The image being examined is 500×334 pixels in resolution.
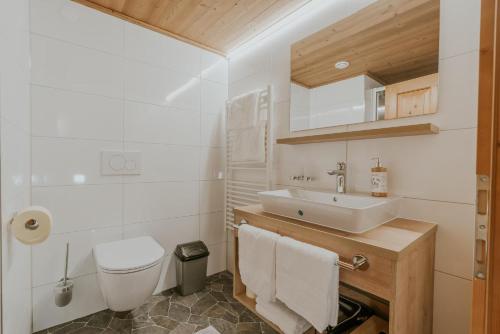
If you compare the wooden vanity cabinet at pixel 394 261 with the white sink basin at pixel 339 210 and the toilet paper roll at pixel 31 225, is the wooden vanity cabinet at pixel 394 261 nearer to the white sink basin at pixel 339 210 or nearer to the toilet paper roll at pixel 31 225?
the white sink basin at pixel 339 210

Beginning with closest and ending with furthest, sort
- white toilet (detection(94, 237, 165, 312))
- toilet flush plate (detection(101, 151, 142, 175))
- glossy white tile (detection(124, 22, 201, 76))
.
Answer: white toilet (detection(94, 237, 165, 312)) < toilet flush plate (detection(101, 151, 142, 175)) < glossy white tile (detection(124, 22, 201, 76))

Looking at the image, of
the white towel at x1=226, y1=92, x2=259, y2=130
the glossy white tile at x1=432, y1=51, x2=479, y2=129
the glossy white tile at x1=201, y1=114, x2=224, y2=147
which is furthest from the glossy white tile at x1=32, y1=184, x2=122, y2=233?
the glossy white tile at x1=432, y1=51, x2=479, y2=129

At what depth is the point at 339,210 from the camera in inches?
38.4

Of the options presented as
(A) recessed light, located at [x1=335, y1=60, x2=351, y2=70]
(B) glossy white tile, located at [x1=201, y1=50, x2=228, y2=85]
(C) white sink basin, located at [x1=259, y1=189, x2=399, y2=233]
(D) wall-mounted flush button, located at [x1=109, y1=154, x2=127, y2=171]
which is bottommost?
(C) white sink basin, located at [x1=259, y1=189, x2=399, y2=233]

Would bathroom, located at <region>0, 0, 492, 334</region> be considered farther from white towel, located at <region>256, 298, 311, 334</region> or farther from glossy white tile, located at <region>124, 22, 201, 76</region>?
white towel, located at <region>256, 298, 311, 334</region>

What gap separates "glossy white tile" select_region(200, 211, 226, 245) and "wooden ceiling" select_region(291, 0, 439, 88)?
1.46m

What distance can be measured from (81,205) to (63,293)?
1.79ft

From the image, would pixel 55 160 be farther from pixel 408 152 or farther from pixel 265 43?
pixel 408 152

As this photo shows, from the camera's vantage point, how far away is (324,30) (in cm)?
153

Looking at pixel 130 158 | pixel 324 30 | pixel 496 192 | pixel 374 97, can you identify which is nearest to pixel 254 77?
pixel 324 30

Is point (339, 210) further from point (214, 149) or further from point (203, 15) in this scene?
point (203, 15)

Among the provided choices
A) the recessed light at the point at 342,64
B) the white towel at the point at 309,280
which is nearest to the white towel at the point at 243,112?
the recessed light at the point at 342,64

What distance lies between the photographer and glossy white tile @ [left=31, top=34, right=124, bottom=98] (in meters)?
1.46

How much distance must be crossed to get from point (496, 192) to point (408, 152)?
0.86 metres
